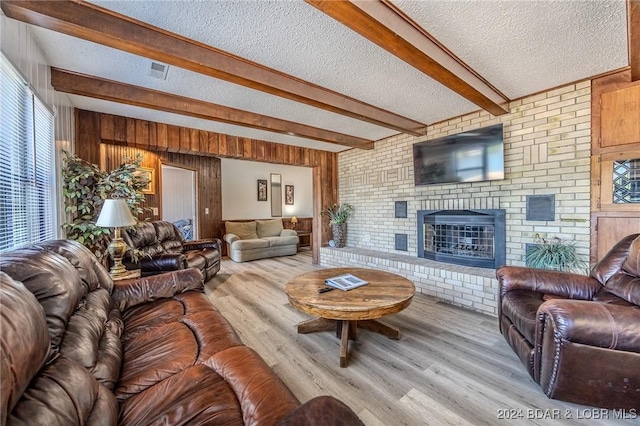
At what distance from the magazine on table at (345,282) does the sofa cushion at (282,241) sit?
12.8 feet

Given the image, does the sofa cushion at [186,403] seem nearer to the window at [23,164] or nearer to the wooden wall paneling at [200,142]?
the window at [23,164]

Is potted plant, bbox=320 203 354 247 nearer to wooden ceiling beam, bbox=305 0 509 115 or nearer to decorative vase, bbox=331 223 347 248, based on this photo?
decorative vase, bbox=331 223 347 248

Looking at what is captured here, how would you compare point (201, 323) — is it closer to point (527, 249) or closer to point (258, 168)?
point (527, 249)

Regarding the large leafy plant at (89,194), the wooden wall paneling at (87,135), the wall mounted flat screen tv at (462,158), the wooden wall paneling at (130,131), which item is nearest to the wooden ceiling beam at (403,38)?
the wall mounted flat screen tv at (462,158)

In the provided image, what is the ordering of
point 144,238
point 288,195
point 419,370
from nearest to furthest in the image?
point 419,370 < point 144,238 < point 288,195

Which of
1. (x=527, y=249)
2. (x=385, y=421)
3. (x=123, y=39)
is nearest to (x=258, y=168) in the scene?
(x=123, y=39)

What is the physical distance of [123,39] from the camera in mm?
1636

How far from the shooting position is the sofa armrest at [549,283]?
77.0 inches

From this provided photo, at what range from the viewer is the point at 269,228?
6723 mm

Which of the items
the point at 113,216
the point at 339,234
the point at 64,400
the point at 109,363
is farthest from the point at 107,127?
the point at 339,234

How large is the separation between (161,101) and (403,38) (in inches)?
92.6

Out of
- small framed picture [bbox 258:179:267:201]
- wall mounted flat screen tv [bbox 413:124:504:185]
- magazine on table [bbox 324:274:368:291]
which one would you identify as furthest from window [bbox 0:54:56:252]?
small framed picture [bbox 258:179:267:201]

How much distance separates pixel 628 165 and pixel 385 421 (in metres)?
2.95

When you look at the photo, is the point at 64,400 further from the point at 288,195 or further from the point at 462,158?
the point at 288,195
